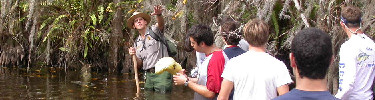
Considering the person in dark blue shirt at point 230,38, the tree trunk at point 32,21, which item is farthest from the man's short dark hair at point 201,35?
the tree trunk at point 32,21

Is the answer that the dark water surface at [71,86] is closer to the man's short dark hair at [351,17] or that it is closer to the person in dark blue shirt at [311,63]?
the man's short dark hair at [351,17]

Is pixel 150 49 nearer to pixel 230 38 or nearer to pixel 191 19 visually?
pixel 191 19

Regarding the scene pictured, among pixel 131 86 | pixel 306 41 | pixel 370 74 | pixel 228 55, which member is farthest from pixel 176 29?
pixel 306 41

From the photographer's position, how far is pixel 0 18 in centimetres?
1171

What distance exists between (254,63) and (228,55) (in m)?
0.85

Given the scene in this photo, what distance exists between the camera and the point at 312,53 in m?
2.59

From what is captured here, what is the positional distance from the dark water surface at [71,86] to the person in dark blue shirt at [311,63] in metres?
5.14

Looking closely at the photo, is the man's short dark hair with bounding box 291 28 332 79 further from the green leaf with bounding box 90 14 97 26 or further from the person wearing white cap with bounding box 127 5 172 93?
Result: the green leaf with bounding box 90 14 97 26

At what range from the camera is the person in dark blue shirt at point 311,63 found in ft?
8.53

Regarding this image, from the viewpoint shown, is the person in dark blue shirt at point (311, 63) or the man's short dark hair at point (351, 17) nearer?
the person in dark blue shirt at point (311, 63)

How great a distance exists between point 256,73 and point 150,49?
398 centimetres

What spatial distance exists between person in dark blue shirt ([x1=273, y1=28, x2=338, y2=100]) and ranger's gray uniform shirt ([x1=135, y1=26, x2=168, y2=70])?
4.69 m

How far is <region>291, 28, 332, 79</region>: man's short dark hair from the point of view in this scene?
2597 millimetres

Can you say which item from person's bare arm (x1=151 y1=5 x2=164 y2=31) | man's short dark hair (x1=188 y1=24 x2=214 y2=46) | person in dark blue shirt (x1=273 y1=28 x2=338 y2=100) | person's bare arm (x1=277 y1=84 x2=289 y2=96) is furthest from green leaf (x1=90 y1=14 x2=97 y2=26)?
person in dark blue shirt (x1=273 y1=28 x2=338 y2=100)
